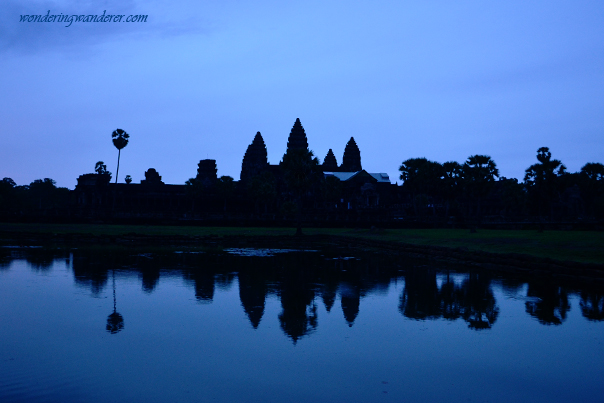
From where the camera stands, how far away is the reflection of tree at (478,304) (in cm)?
1316

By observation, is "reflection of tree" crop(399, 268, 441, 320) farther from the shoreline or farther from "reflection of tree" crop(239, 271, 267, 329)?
the shoreline

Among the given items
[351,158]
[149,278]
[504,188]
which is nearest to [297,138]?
[351,158]

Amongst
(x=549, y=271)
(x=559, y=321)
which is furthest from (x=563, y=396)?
(x=549, y=271)

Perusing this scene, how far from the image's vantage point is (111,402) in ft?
24.1

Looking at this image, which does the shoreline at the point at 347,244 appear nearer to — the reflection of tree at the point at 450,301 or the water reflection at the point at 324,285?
the water reflection at the point at 324,285

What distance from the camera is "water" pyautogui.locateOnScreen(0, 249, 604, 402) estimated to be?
805 cm

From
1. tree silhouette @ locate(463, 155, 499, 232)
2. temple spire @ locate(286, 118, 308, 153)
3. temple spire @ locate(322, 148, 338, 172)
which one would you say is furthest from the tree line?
temple spire @ locate(322, 148, 338, 172)

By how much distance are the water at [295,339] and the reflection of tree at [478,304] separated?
5cm

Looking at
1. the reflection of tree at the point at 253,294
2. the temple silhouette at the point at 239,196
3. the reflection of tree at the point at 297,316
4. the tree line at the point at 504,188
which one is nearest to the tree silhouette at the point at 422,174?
the tree line at the point at 504,188

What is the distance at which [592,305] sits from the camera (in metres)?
15.1

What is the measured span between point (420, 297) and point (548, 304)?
358cm

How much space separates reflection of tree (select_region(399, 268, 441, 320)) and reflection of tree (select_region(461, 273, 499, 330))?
809 millimetres

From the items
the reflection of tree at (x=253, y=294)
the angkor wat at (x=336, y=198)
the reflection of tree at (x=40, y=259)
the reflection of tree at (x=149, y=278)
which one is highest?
the angkor wat at (x=336, y=198)

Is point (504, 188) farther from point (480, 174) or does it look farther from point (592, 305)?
point (592, 305)
